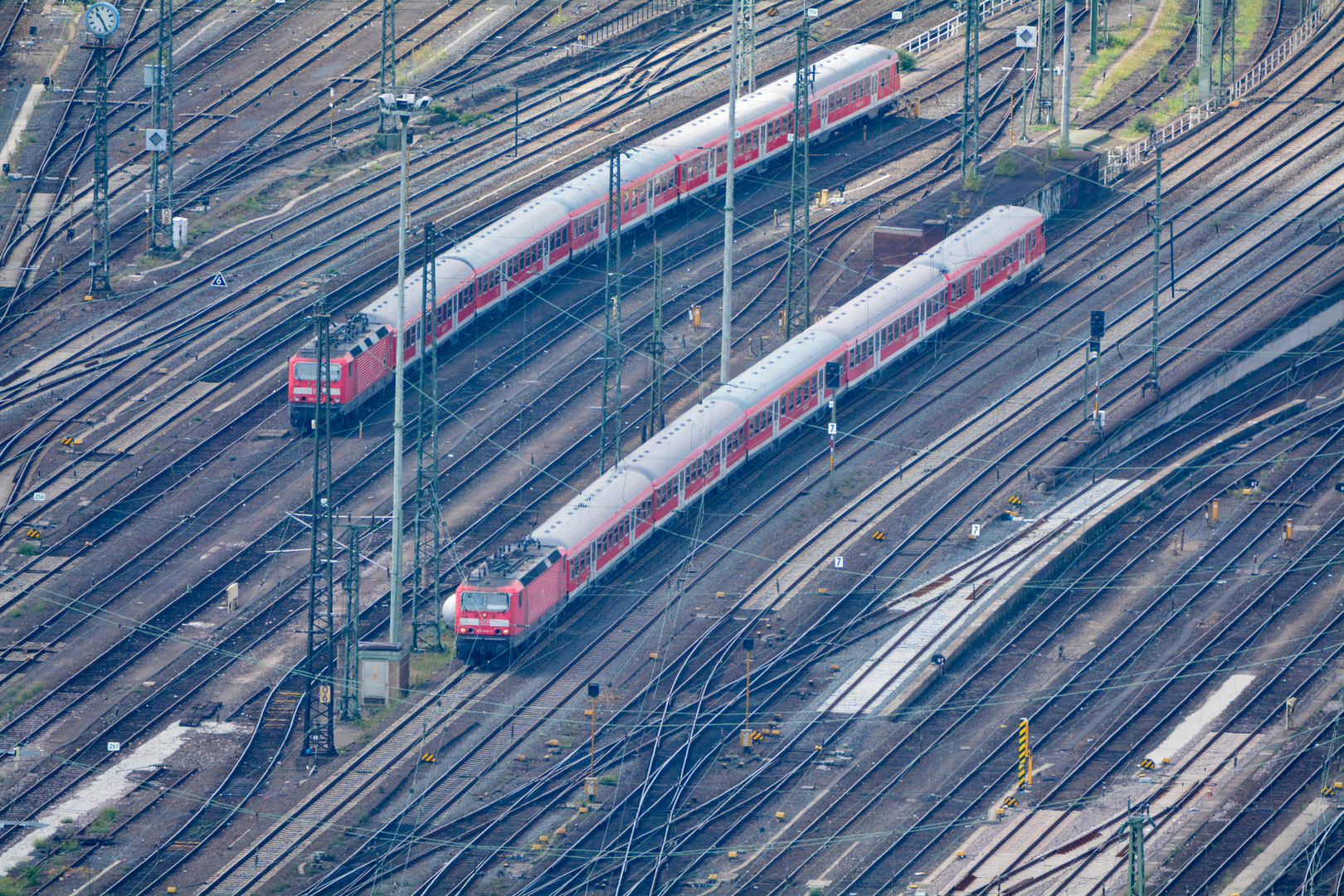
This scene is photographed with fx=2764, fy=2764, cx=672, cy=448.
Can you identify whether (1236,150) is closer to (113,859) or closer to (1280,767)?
(1280,767)

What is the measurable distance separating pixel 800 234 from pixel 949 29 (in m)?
27.0

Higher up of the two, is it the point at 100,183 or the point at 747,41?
the point at 747,41

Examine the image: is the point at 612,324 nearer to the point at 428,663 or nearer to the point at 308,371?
the point at 308,371

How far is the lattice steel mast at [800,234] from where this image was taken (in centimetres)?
9781

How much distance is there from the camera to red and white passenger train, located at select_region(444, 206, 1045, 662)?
8150 centimetres

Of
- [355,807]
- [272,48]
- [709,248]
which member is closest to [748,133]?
[709,248]

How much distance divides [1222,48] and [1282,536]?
3605 cm

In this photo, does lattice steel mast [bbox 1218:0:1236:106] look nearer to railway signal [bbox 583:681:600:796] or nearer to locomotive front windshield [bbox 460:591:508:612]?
locomotive front windshield [bbox 460:591:508:612]

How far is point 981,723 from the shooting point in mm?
79750

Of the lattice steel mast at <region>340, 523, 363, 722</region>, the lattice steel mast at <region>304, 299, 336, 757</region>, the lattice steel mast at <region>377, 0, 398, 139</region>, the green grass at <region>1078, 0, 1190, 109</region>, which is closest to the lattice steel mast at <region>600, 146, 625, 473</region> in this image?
the lattice steel mast at <region>304, 299, 336, 757</region>

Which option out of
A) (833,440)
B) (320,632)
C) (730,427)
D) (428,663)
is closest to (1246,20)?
(833,440)

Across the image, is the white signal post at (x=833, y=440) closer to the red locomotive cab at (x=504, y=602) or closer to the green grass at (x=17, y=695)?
the red locomotive cab at (x=504, y=602)

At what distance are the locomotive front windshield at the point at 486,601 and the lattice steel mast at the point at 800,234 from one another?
2114 centimetres

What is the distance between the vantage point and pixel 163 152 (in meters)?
116
